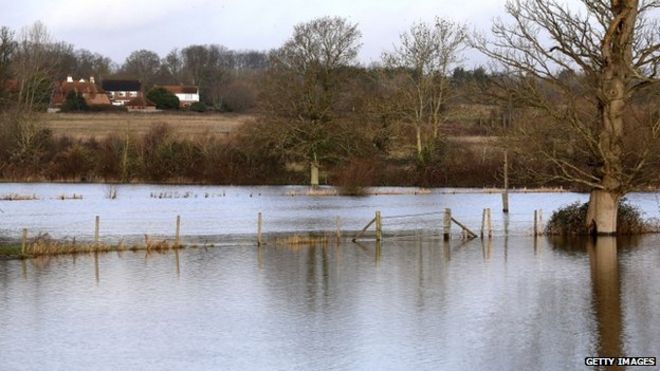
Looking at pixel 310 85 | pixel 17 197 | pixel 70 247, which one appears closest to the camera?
pixel 70 247

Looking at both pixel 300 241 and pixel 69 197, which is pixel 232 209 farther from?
pixel 300 241

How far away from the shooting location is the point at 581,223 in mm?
42469

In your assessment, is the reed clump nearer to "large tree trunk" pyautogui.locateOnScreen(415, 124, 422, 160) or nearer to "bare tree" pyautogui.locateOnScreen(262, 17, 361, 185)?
"bare tree" pyautogui.locateOnScreen(262, 17, 361, 185)

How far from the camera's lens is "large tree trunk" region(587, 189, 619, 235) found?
4100 cm

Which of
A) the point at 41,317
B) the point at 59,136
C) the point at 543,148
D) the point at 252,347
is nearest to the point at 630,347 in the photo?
the point at 252,347

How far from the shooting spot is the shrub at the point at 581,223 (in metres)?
42.4

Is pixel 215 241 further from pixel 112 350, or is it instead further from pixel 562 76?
pixel 112 350

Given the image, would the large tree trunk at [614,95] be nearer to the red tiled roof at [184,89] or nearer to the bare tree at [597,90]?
the bare tree at [597,90]

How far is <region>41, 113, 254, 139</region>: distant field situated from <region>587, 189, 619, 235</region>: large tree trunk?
164 feet

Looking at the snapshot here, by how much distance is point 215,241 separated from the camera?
136 ft

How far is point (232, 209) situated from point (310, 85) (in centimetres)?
2017

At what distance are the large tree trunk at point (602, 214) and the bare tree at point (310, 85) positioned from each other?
37415 mm

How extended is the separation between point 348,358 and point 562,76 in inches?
1030

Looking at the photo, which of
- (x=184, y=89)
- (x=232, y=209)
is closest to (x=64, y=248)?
(x=232, y=209)
